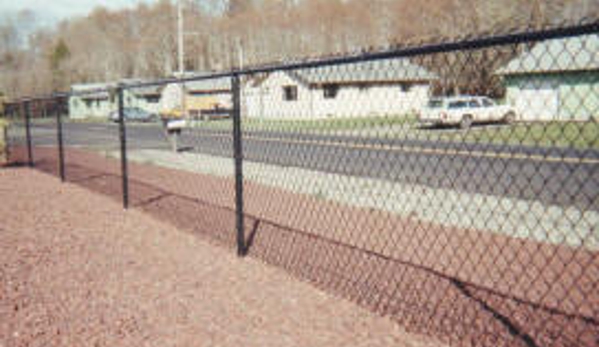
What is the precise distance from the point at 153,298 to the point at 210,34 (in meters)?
74.6

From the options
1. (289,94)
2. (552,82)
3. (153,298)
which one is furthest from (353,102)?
(153,298)

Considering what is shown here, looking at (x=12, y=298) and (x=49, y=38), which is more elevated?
(x=49, y=38)

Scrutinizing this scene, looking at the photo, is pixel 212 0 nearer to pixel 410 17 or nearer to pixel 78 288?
pixel 410 17

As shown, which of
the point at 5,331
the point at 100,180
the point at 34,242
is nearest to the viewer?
the point at 5,331

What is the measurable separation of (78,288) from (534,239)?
4.40 meters

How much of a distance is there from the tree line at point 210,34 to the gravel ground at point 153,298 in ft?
125

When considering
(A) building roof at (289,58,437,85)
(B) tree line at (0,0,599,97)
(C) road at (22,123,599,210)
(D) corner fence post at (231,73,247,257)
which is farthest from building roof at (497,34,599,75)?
(B) tree line at (0,0,599,97)

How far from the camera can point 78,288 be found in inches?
162

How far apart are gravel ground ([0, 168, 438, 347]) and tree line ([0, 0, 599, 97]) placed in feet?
125

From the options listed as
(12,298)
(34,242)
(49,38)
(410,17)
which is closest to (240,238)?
(12,298)

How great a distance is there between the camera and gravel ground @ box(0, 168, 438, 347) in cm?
325

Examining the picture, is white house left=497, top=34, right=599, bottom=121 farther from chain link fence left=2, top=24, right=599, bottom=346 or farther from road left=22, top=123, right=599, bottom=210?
road left=22, top=123, right=599, bottom=210

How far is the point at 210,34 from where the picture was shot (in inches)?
2916

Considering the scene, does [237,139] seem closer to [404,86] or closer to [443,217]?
[404,86]
